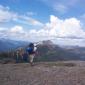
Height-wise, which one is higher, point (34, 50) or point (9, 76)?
point (34, 50)

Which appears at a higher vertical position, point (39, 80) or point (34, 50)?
point (34, 50)

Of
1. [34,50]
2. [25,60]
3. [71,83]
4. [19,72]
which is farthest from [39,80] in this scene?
[25,60]

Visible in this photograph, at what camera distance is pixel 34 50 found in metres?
30.3

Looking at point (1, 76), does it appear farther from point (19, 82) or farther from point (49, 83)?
point (49, 83)

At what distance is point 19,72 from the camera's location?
25.1m

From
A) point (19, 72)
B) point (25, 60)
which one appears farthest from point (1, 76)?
point (25, 60)

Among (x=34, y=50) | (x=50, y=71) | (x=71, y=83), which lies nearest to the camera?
(x=71, y=83)

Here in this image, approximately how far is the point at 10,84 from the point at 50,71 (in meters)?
6.13

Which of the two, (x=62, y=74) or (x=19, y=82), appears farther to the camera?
(x=62, y=74)

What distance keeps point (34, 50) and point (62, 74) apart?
7.88 m

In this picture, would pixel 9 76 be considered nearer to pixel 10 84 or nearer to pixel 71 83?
pixel 10 84

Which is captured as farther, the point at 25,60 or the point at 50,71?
the point at 25,60

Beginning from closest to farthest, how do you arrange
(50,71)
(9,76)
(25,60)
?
(9,76) < (50,71) < (25,60)

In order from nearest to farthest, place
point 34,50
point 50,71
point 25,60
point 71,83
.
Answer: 1. point 71,83
2. point 50,71
3. point 34,50
4. point 25,60
